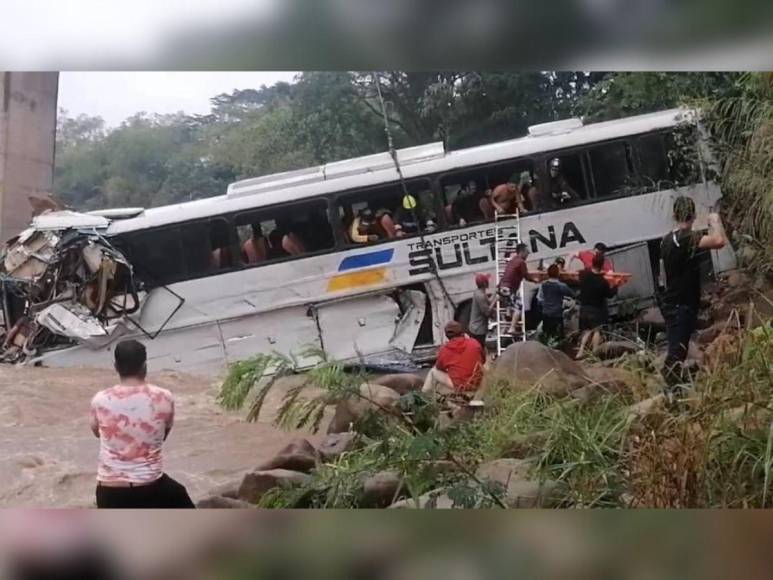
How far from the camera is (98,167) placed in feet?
10.4

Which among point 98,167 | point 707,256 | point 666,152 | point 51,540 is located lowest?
point 51,540

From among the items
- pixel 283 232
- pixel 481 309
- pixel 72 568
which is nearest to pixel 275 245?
pixel 283 232

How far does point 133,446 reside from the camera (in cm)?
307

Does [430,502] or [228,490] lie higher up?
[228,490]

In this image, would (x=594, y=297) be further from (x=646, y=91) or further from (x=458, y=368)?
(x=646, y=91)

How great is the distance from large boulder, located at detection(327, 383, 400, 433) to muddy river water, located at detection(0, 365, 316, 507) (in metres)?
0.17

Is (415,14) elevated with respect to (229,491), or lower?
Result: elevated

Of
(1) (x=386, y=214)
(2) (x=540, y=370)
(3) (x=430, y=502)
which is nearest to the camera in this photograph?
(3) (x=430, y=502)

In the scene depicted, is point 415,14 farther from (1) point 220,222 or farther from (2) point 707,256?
(2) point 707,256

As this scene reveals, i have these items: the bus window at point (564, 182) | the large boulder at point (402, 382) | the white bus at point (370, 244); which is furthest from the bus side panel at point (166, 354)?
the bus window at point (564, 182)

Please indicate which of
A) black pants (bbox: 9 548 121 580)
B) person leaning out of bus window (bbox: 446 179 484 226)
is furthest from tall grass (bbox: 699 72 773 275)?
black pants (bbox: 9 548 121 580)

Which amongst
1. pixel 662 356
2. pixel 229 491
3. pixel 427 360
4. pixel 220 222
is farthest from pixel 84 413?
pixel 662 356

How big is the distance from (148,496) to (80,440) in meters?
0.28

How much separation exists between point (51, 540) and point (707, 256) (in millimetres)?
2198
